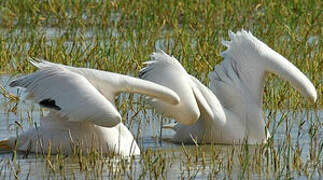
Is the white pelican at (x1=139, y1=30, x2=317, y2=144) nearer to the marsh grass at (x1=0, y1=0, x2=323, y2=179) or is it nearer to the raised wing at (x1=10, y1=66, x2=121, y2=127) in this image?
the marsh grass at (x1=0, y1=0, x2=323, y2=179)

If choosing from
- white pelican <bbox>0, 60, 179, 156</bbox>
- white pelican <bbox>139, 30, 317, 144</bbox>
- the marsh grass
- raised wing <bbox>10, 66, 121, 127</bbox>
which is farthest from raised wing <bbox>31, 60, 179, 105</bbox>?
the marsh grass

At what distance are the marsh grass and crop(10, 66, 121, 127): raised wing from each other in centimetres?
28

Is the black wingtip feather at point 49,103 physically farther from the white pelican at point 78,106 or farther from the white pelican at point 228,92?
the white pelican at point 228,92

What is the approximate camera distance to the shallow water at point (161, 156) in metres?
6.40

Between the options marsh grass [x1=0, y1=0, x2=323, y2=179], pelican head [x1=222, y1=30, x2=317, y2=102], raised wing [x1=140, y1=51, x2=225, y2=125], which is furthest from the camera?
pelican head [x1=222, y1=30, x2=317, y2=102]

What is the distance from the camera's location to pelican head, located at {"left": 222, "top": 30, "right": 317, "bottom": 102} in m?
7.86

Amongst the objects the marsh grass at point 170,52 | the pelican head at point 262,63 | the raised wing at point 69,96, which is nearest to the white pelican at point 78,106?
the raised wing at point 69,96

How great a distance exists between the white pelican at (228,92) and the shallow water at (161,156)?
16 centimetres

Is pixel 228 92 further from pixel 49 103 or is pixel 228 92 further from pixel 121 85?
pixel 49 103

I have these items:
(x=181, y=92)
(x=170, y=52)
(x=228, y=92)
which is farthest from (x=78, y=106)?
(x=170, y=52)

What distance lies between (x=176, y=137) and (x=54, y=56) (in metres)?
3.01

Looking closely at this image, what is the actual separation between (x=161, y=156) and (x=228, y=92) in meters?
1.80

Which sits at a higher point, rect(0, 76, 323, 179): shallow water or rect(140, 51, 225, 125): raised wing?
rect(140, 51, 225, 125): raised wing

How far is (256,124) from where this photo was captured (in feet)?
26.1
